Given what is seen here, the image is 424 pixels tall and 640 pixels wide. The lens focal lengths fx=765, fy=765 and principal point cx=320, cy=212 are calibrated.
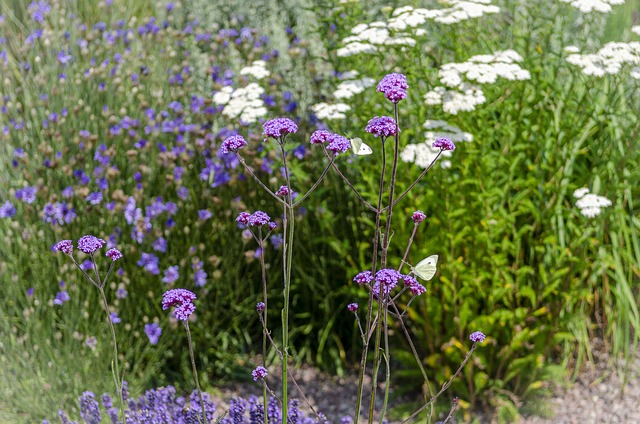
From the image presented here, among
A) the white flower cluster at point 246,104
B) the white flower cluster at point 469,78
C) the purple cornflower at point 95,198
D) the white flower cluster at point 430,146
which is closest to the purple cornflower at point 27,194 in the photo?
the purple cornflower at point 95,198

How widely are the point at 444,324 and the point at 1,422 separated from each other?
1.84 metres

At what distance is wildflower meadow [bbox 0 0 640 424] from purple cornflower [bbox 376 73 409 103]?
1.36 metres

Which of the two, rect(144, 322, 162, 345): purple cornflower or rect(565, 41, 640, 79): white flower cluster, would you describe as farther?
rect(144, 322, 162, 345): purple cornflower

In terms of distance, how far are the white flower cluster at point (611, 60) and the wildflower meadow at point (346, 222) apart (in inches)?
0.5

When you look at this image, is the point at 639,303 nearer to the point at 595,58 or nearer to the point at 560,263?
the point at 560,263

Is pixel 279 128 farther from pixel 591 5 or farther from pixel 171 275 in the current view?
pixel 591 5

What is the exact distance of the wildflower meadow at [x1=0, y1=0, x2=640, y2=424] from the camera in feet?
10.0

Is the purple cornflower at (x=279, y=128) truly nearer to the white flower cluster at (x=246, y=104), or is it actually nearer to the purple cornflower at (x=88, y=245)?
the purple cornflower at (x=88, y=245)

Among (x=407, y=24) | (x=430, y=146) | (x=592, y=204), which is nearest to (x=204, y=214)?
(x=430, y=146)

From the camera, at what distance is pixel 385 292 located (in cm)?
152

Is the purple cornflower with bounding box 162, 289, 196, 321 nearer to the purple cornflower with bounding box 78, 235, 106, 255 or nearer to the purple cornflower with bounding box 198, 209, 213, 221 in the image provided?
the purple cornflower with bounding box 78, 235, 106, 255

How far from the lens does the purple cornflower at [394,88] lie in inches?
51.3

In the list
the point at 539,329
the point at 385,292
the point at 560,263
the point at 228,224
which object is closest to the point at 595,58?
the point at 560,263

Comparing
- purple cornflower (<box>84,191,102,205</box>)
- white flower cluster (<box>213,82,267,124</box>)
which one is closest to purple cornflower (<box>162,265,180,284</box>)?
purple cornflower (<box>84,191,102,205</box>)
